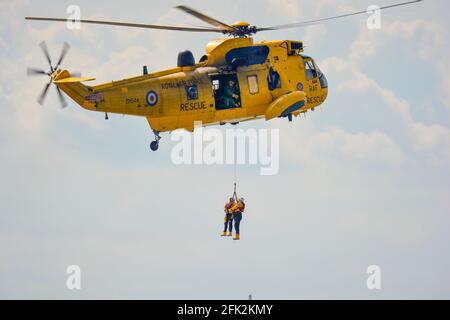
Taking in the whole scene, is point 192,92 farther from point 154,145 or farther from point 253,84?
point 253,84

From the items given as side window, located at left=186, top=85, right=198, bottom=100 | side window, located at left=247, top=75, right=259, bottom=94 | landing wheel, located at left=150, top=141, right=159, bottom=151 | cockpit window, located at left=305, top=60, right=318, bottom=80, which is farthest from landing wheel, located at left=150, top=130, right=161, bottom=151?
cockpit window, located at left=305, top=60, right=318, bottom=80

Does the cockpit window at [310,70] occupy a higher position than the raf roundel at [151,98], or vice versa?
the cockpit window at [310,70]

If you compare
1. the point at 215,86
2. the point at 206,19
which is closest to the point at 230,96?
the point at 215,86

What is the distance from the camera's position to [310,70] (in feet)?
174

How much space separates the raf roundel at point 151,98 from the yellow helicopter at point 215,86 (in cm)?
4

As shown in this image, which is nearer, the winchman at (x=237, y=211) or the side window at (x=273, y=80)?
the winchman at (x=237, y=211)

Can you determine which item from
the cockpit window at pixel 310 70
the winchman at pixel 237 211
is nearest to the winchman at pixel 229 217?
the winchman at pixel 237 211

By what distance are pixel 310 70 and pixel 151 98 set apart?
1074 cm

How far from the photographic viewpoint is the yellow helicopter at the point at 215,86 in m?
45.3

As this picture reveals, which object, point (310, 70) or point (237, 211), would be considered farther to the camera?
point (310, 70)

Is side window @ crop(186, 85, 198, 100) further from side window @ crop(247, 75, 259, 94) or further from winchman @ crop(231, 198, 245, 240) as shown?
winchman @ crop(231, 198, 245, 240)

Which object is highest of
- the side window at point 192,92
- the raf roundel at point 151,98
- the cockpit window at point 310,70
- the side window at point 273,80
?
the cockpit window at point 310,70

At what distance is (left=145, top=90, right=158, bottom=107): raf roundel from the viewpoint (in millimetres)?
45906

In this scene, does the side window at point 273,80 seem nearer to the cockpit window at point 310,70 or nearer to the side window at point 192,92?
the cockpit window at point 310,70
